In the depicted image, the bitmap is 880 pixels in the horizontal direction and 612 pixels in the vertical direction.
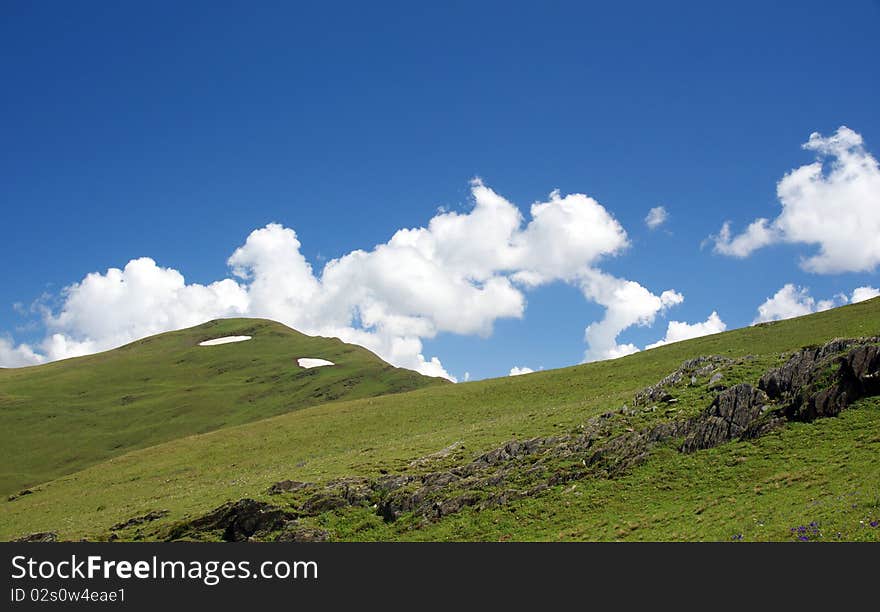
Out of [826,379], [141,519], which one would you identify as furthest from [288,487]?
[826,379]

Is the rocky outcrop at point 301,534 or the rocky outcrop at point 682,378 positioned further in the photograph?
the rocky outcrop at point 682,378

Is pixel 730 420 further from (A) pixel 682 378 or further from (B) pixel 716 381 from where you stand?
(A) pixel 682 378

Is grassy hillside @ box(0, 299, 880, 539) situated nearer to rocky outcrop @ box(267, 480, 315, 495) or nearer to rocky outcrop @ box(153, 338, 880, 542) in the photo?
rocky outcrop @ box(153, 338, 880, 542)

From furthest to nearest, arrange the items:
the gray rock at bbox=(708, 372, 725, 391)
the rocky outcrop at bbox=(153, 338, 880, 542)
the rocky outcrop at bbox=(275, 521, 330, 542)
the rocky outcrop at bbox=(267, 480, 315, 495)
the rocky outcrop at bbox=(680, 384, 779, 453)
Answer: the rocky outcrop at bbox=(267, 480, 315, 495), the gray rock at bbox=(708, 372, 725, 391), the rocky outcrop at bbox=(275, 521, 330, 542), the rocky outcrop at bbox=(680, 384, 779, 453), the rocky outcrop at bbox=(153, 338, 880, 542)

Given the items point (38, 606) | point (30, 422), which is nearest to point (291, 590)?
point (38, 606)

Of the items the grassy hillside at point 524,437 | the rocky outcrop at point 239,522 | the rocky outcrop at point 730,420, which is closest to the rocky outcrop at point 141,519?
the grassy hillside at point 524,437

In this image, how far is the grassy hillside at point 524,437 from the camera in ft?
98.7

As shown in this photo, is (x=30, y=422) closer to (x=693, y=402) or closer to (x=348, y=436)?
(x=348, y=436)

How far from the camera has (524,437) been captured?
50.7 meters

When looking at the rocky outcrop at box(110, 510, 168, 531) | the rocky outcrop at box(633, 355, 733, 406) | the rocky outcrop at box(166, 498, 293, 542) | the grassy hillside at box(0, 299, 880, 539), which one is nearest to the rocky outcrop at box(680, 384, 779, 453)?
the grassy hillside at box(0, 299, 880, 539)

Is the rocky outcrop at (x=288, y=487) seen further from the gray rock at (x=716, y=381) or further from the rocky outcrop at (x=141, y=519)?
the gray rock at (x=716, y=381)

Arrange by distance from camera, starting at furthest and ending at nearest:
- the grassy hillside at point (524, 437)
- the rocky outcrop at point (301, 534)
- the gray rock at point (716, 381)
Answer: the gray rock at point (716, 381) → the rocky outcrop at point (301, 534) → the grassy hillside at point (524, 437)

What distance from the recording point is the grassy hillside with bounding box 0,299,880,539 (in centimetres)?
3009

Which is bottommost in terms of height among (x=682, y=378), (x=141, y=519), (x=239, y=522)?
(x=141, y=519)
